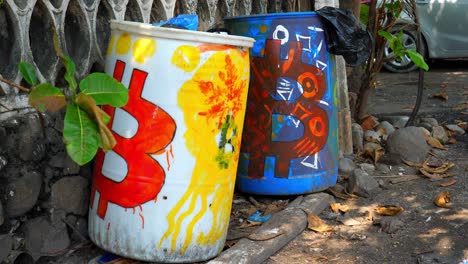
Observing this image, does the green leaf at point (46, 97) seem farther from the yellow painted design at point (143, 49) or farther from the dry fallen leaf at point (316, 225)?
the dry fallen leaf at point (316, 225)

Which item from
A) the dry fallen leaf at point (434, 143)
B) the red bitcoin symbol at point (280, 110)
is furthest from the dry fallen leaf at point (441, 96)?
the red bitcoin symbol at point (280, 110)

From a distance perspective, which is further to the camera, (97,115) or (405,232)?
(405,232)

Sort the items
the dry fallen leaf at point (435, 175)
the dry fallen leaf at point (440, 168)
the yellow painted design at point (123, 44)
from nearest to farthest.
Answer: the yellow painted design at point (123, 44) → the dry fallen leaf at point (435, 175) → the dry fallen leaf at point (440, 168)

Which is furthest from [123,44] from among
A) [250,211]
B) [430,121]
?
[430,121]

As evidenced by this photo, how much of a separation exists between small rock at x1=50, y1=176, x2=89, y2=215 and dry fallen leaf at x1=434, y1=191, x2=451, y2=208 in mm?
2150

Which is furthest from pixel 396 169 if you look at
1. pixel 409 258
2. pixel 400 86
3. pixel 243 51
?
pixel 400 86

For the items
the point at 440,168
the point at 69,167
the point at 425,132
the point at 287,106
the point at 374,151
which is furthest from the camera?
the point at 425,132

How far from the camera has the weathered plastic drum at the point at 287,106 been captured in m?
3.86

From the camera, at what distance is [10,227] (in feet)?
9.83

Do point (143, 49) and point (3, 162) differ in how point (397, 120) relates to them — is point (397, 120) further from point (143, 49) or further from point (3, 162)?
point (3, 162)

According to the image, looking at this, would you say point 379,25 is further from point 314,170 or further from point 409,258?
point 409,258

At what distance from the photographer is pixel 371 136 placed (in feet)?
17.8

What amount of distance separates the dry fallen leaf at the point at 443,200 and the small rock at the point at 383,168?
0.63 metres

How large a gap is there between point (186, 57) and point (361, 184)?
1906 millimetres
